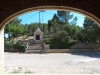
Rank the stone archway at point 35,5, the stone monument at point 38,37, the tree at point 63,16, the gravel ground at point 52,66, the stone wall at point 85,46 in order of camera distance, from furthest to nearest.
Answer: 1. the tree at point 63,16
2. the stone monument at point 38,37
3. the stone wall at point 85,46
4. the gravel ground at point 52,66
5. the stone archway at point 35,5

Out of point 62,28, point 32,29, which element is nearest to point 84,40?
point 62,28

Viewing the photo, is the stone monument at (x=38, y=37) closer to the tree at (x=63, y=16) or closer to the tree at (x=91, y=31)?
the tree at (x=63, y=16)

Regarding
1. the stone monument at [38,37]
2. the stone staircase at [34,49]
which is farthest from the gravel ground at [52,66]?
the stone monument at [38,37]

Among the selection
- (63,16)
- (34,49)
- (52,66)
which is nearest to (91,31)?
(34,49)

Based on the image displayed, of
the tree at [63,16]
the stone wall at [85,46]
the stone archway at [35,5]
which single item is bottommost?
the stone wall at [85,46]

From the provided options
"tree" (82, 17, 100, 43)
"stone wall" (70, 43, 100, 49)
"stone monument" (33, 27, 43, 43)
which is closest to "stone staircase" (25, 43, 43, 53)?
"stone monument" (33, 27, 43, 43)

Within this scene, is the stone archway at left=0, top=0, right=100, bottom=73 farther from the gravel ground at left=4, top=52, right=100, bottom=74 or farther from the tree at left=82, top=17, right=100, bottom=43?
the tree at left=82, top=17, right=100, bottom=43

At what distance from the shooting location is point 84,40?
2423cm

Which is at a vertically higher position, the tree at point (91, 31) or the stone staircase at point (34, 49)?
the tree at point (91, 31)

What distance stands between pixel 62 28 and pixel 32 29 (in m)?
11.0

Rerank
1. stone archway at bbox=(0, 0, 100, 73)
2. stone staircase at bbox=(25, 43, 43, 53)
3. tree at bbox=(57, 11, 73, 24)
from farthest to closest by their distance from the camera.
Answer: tree at bbox=(57, 11, 73, 24), stone staircase at bbox=(25, 43, 43, 53), stone archway at bbox=(0, 0, 100, 73)

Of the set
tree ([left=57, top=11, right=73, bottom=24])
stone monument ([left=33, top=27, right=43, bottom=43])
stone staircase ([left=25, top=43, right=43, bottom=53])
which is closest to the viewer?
stone staircase ([left=25, top=43, right=43, bottom=53])

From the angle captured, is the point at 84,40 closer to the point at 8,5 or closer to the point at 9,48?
the point at 9,48

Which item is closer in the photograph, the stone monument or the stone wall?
the stone wall
